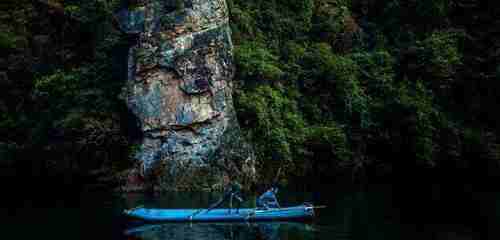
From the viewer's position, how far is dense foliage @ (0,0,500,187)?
87.2 feet

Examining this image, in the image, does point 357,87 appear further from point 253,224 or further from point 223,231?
point 223,231

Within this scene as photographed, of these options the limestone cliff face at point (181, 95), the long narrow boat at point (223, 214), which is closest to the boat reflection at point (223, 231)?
the long narrow boat at point (223, 214)

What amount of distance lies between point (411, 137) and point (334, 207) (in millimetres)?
9418

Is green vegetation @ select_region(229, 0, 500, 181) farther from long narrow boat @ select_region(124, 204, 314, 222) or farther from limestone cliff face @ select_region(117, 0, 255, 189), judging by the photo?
long narrow boat @ select_region(124, 204, 314, 222)

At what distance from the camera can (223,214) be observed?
61.6 feet

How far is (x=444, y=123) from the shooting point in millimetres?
28875

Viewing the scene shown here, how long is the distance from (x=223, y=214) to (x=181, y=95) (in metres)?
8.55

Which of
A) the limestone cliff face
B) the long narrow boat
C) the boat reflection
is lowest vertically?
the boat reflection

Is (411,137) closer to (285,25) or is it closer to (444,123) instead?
(444,123)

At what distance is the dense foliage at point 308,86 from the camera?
1047 inches

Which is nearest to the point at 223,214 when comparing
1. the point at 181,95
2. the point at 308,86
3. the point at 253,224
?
the point at 253,224

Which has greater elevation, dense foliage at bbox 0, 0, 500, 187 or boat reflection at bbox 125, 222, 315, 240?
dense foliage at bbox 0, 0, 500, 187

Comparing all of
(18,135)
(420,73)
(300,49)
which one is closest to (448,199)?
(420,73)

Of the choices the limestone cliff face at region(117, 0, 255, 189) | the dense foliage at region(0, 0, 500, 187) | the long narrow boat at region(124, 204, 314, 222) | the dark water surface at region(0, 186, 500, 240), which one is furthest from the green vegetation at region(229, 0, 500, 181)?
the long narrow boat at region(124, 204, 314, 222)
